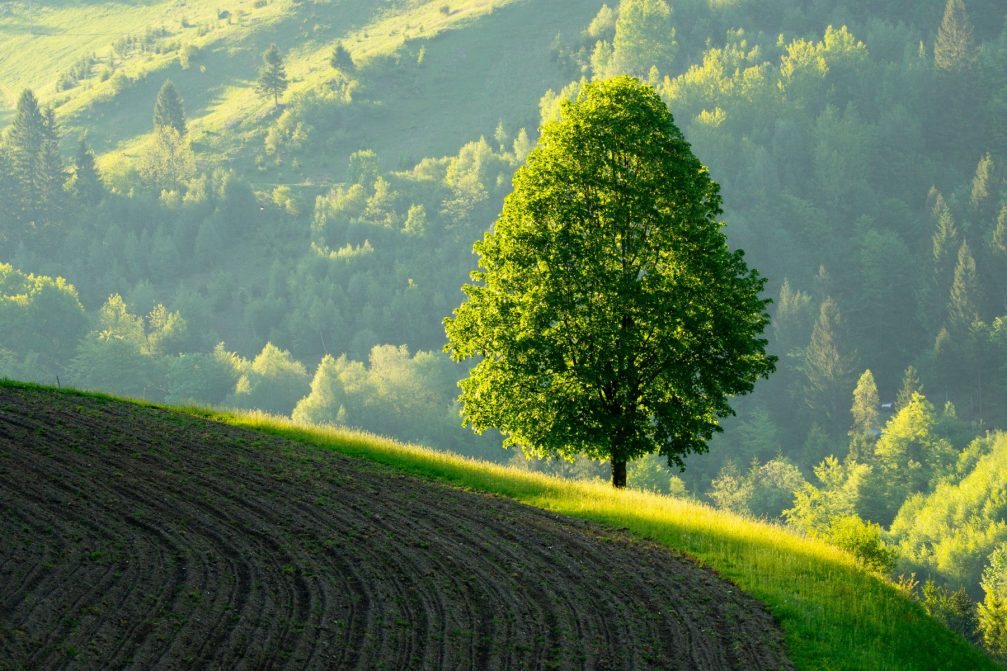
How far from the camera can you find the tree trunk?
109 feet

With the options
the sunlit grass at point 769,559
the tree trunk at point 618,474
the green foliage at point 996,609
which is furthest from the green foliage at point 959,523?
the sunlit grass at point 769,559

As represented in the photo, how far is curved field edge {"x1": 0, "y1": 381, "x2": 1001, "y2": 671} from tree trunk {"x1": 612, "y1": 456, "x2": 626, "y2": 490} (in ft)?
2.72

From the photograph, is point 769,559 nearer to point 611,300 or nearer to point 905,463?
point 611,300

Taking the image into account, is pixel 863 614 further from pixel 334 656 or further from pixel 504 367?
pixel 504 367

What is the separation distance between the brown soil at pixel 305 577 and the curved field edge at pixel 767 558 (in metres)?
1.04

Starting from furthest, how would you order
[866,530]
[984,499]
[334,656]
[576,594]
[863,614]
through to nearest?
1. [984,499]
2. [866,530]
3. [863,614]
4. [576,594]
5. [334,656]

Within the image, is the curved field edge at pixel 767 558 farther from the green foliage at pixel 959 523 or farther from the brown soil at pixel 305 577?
the green foliage at pixel 959 523

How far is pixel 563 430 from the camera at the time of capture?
31.9m

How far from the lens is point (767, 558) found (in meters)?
24.4

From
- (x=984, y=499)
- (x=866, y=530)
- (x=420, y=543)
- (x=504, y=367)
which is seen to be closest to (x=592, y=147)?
(x=504, y=367)

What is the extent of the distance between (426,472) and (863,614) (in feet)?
44.0

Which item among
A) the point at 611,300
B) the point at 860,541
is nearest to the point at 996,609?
the point at 860,541

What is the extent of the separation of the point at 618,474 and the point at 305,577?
16799 millimetres

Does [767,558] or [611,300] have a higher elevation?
[611,300]
